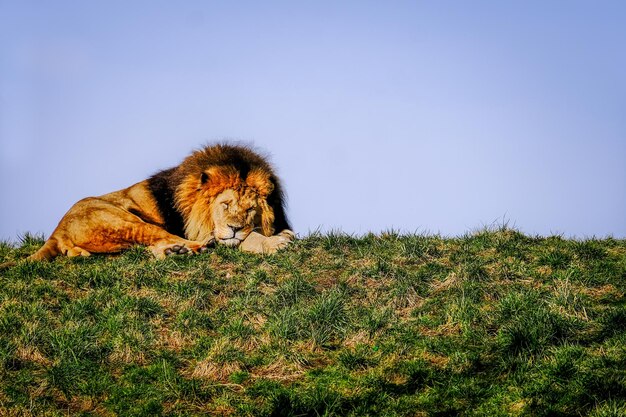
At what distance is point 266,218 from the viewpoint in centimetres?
1034

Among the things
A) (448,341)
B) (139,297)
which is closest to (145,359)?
(139,297)

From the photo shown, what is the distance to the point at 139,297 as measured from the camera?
809cm

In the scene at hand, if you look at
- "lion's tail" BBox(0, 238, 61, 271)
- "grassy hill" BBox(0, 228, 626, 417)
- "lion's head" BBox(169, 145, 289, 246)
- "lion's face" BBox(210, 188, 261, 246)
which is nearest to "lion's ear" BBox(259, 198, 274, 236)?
"lion's head" BBox(169, 145, 289, 246)

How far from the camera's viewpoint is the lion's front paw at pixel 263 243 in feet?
31.9

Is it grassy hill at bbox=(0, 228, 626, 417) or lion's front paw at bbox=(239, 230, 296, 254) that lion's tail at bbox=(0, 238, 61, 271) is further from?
lion's front paw at bbox=(239, 230, 296, 254)

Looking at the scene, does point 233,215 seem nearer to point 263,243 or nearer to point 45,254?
point 263,243

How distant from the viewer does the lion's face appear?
1000cm

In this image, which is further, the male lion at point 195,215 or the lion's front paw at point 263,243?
the male lion at point 195,215

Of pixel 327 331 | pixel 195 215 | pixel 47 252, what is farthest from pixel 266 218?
pixel 327 331

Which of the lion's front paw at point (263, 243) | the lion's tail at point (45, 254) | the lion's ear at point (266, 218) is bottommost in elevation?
the lion's tail at point (45, 254)

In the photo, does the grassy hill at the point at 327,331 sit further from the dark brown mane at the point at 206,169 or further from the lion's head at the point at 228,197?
the dark brown mane at the point at 206,169

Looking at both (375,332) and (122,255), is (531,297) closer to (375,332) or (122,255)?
(375,332)

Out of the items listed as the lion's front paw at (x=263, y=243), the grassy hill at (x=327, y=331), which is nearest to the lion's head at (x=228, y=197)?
the lion's front paw at (x=263, y=243)

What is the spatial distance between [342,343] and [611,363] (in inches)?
92.7
